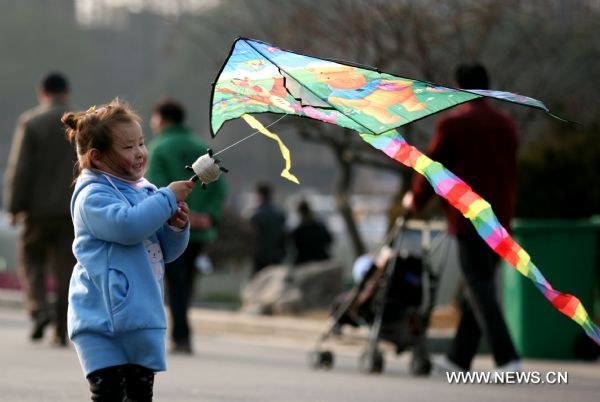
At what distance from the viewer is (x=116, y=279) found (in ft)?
16.6

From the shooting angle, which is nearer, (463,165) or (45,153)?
(463,165)

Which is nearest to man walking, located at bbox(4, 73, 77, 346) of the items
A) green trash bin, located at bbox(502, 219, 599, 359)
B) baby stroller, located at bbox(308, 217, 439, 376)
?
baby stroller, located at bbox(308, 217, 439, 376)

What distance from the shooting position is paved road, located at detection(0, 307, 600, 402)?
816 cm

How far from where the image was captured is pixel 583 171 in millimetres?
12914

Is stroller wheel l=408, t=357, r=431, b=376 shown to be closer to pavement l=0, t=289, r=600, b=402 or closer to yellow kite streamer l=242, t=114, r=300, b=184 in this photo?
pavement l=0, t=289, r=600, b=402

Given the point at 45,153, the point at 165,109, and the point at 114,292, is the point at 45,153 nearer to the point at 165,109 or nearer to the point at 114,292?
the point at 165,109

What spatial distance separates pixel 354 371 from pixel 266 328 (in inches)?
185

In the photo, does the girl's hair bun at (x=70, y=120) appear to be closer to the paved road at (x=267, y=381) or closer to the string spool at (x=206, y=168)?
the string spool at (x=206, y=168)

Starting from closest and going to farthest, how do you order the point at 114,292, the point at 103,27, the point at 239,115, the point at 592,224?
1. the point at 114,292
2. the point at 239,115
3. the point at 592,224
4. the point at 103,27

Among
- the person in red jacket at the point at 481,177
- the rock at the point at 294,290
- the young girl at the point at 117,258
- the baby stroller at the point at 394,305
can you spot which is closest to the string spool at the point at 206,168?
the young girl at the point at 117,258

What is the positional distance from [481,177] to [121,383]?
4.12m

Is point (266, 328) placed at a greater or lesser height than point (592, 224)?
lesser

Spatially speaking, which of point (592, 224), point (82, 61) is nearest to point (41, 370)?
point (592, 224)

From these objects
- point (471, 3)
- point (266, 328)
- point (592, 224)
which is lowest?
point (266, 328)
